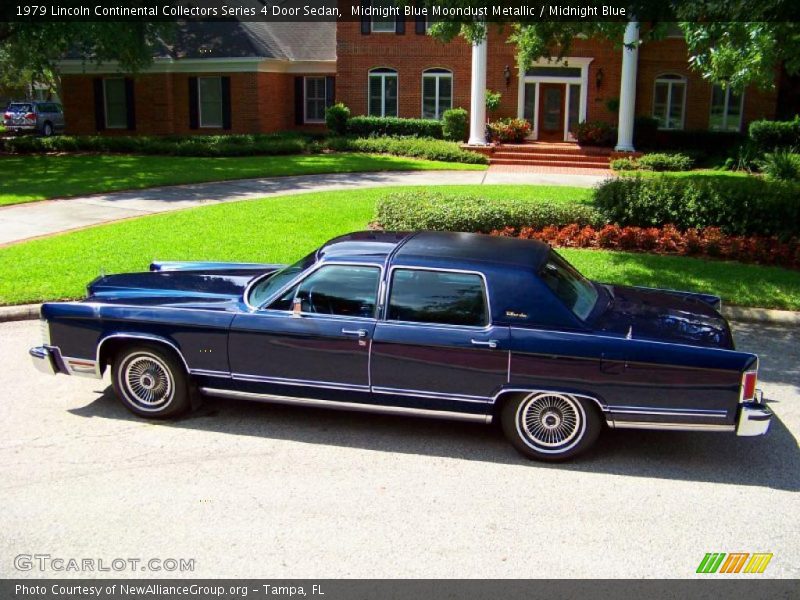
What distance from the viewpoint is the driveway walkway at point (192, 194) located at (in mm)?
14695

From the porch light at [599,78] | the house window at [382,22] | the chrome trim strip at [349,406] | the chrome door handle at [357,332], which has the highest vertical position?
the house window at [382,22]

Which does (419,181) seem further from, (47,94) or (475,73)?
(47,94)

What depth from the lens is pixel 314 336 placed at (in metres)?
6.17

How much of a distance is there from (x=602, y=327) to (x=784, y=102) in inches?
1007

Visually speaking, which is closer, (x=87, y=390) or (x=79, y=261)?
(x=87, y=390)

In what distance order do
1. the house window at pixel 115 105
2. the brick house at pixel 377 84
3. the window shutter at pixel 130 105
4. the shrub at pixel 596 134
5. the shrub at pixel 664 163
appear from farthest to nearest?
the house window at pixel 115 105 → the window shutter at pixel 130 105 → the brick house at pixel 377 84 → the shrub at pixel 596 134 → the shrub at pixel 664 163

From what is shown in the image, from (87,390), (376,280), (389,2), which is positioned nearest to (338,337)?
(376,280)

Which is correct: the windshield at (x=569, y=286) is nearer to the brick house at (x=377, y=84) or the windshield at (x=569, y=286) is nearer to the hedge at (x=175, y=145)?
the hedge at (x=175, y=145)

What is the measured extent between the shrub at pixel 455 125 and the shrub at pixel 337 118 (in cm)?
361

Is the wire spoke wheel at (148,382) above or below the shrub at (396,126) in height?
below

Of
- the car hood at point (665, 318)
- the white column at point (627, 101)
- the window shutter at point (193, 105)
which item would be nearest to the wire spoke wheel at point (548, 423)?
the car hood at point (665, 318)

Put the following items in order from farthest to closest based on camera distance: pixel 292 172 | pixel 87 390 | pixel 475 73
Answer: pixel 475 73, pixel 292 172, pixel 87 390

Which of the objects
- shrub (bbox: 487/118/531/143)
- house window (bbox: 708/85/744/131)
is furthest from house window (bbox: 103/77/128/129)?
house window (bbox: 708/85/744/131)

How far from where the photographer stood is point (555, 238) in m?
12.8
